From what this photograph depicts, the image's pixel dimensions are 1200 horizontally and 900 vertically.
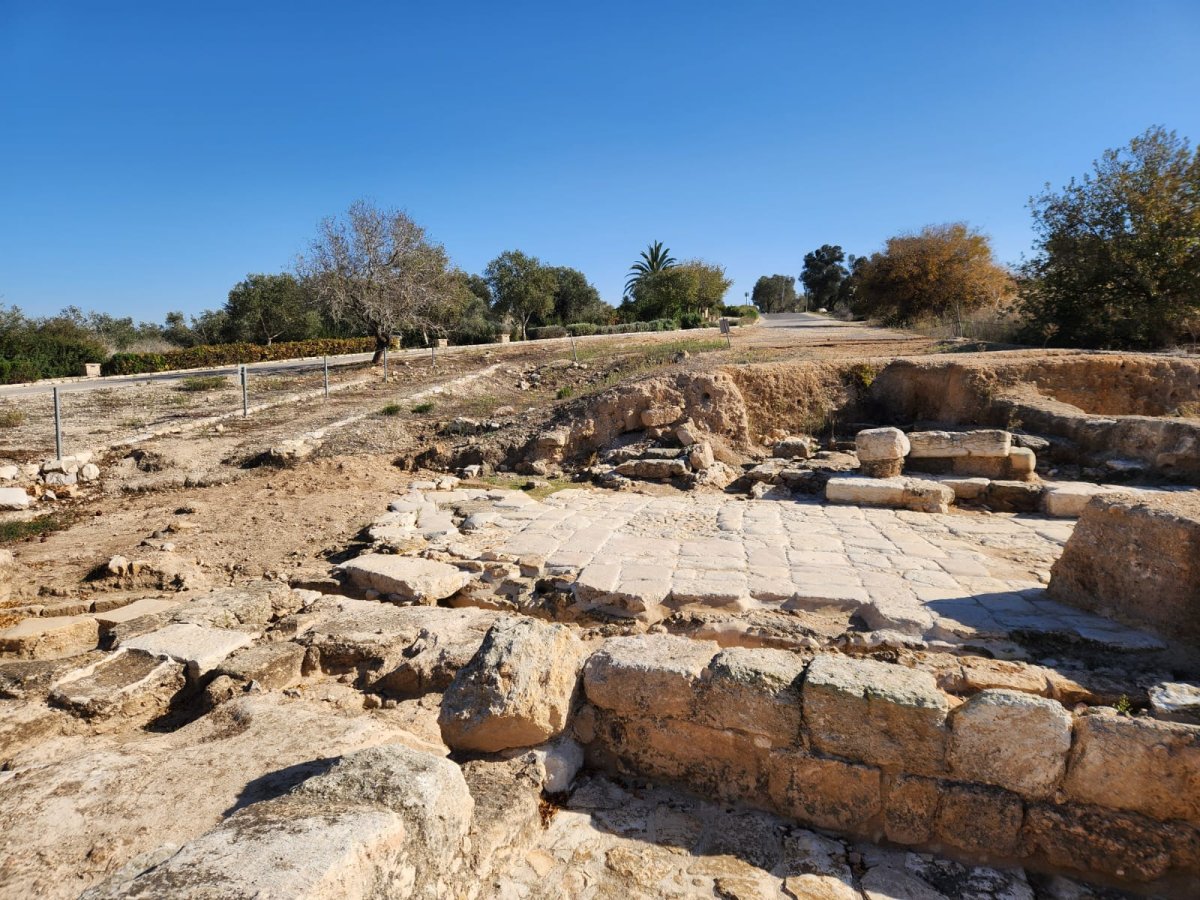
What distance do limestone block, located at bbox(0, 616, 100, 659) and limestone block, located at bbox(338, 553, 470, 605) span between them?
1789 millimetres

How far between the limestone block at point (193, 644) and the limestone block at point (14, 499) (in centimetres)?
603

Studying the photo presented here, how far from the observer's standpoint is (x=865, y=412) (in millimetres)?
11219

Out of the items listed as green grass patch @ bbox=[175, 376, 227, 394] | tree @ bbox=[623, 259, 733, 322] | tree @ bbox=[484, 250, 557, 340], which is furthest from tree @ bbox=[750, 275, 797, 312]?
green grass patch @ bbox=[175, 376, 227, 394]

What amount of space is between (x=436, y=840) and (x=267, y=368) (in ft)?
85.0

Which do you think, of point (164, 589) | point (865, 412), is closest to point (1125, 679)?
point (164, 589)

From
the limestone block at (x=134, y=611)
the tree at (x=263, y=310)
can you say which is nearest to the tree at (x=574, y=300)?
the tree at (x=263, y=310)

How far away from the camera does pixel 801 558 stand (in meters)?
5.91

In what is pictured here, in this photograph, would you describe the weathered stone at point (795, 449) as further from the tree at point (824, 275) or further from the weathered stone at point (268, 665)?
the tree at point (824, 275)

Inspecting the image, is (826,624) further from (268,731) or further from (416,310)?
(416,310)

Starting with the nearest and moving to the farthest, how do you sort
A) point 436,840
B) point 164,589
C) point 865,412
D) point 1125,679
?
1. point 436,840
2. point 1125,679
3. point 164,589
4. point 865,412

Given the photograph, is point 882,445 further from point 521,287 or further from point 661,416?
point 521,287

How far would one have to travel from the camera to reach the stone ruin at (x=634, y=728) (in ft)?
8.06

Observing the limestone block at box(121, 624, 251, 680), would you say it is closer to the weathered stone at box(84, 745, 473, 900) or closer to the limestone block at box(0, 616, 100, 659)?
the limestone block at box(0, 616, 100, 659)

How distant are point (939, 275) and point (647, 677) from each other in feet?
108
